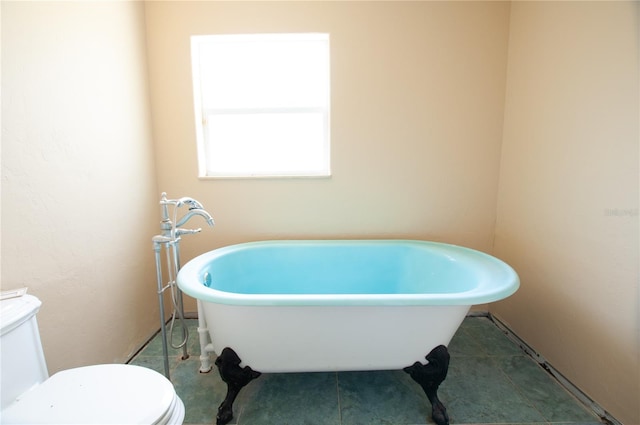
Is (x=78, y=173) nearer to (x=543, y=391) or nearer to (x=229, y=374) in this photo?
(x=229, y=374)

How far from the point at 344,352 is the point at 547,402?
0.98m

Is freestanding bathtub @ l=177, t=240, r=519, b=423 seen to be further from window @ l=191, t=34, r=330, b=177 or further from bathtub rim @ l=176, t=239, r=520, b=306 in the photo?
window @ l=191, t=34, r=330, b=177

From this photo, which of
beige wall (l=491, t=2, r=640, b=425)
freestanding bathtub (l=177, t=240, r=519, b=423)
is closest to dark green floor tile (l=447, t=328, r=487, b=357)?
beige wall (l=491, t=2, r=640, b=425)

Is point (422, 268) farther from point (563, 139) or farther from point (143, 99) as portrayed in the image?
point (143, 99)

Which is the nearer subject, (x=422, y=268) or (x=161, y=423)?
(x=161, y=423)

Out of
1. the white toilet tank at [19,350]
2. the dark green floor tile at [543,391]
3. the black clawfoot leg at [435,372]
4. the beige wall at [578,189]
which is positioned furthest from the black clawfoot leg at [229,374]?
the beige wall at [578,189]

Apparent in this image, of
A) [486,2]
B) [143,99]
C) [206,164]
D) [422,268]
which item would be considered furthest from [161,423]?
[486,2]

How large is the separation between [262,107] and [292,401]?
5.65ft

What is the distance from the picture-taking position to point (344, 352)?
1069mm

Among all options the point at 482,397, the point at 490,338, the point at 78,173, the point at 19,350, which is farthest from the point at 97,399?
the point at 490,338

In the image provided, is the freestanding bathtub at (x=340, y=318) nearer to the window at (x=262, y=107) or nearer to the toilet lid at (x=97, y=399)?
the toilet lid at (x=97, y=399)

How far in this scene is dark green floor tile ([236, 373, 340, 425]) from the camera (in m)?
1.10

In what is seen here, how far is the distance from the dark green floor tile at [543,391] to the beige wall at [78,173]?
2.08 metres

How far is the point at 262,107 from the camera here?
179cm
